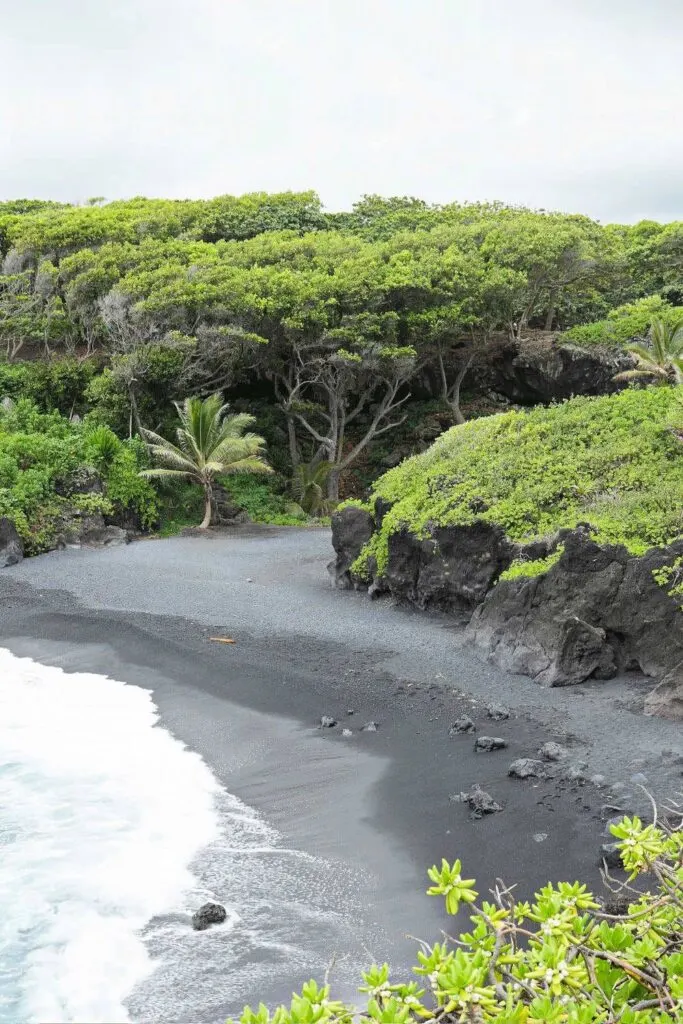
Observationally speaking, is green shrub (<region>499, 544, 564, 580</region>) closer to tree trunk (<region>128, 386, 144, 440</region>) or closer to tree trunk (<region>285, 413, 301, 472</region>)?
tree trunk (<region>128, 386, 144, 440</region>)

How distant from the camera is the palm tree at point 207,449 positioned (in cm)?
2272

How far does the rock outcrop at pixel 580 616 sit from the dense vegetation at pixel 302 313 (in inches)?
522

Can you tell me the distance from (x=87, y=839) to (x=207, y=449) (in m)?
15.7

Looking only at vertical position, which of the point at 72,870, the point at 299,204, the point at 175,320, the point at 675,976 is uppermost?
the point at 299,204

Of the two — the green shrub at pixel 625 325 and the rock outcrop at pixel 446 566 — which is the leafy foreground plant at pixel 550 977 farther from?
the green shrub at pixel 625 325

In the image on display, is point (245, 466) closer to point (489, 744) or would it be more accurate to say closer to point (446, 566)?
point (446, 566)

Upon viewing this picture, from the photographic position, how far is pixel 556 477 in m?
13.4

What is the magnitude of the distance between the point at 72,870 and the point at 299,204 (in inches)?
1136

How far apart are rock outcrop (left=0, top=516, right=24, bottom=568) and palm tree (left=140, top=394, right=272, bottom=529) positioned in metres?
4.00

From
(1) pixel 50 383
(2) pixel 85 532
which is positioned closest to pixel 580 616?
(2) pixel 85 532

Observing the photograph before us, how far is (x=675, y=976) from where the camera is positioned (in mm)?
2473

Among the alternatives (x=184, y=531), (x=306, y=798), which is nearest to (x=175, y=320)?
(x=184, y=531)

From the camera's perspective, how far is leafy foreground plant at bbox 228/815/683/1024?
2.43m

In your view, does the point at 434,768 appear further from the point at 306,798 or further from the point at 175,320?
the point at 175,320
